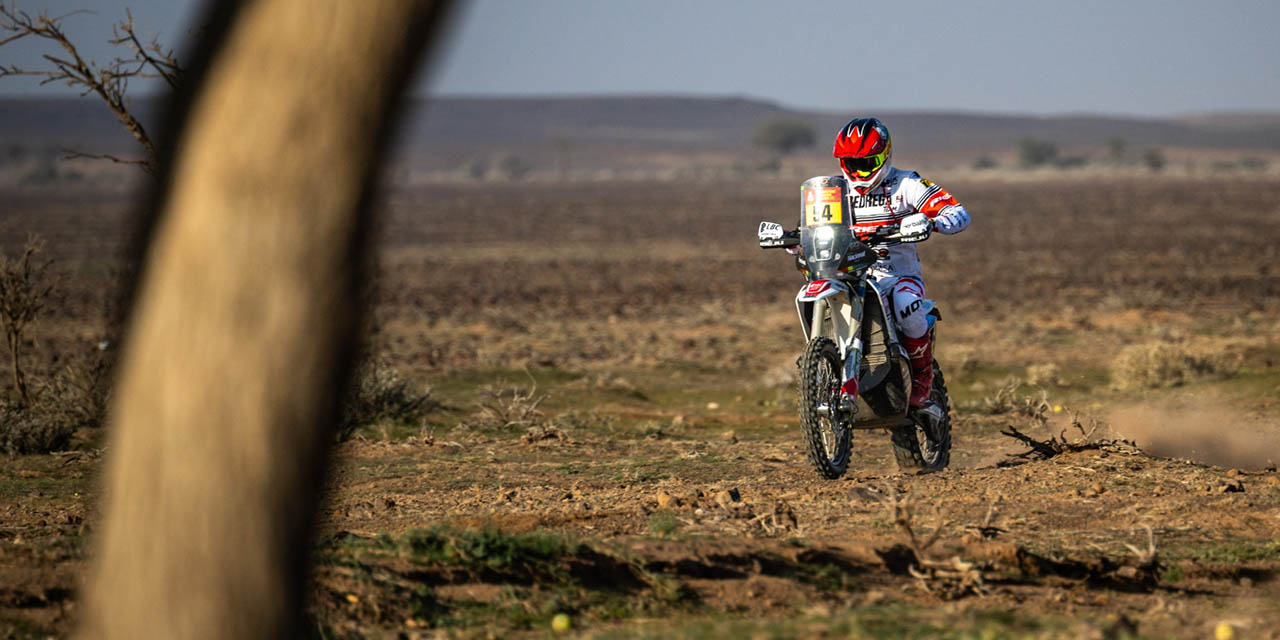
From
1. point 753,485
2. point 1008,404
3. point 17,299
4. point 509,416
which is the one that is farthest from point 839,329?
point 17,299

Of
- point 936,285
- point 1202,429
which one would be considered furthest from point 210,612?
point 936,285

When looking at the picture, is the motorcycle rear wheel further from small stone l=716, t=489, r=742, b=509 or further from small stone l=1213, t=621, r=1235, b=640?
small stone l=1213, t=621, r=1235, b=640

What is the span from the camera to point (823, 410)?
25.5ft

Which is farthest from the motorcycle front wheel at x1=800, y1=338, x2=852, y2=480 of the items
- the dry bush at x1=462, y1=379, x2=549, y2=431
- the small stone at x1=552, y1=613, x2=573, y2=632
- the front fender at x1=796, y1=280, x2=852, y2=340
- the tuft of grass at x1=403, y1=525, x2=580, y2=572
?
the dry bush at x1=462, y1=379, x2=549, y2=431

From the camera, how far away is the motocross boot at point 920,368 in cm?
859

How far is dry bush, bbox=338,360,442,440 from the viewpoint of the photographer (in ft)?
38.1

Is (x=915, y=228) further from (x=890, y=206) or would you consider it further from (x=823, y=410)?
(x=823, y=410)

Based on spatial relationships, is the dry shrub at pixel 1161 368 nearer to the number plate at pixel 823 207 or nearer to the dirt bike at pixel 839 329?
the dirt bike at pixel 839 329

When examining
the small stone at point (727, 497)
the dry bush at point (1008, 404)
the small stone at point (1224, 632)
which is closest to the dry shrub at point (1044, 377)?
the dry bush at point (1008, 404)

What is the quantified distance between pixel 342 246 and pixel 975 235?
140 feet

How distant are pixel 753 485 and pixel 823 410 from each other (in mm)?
627

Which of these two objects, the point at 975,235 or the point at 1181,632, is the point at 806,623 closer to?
the point at 1181,632

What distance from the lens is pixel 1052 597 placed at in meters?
5.32

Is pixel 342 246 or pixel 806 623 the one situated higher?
pixel 342 246
